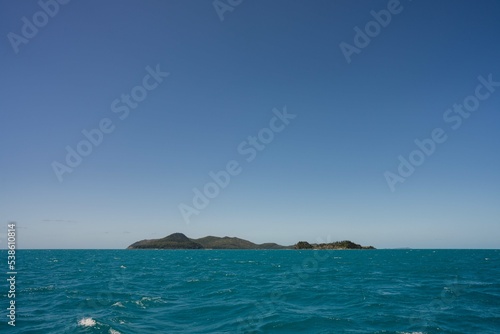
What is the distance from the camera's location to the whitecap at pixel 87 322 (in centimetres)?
1980

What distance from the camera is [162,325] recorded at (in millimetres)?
20719

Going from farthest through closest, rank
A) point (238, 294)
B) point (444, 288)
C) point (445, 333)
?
point (444, 288) < point (238, 294) < point (445, 333)

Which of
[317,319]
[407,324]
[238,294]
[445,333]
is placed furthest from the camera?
[238,294]

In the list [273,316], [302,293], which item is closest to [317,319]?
[273,316]

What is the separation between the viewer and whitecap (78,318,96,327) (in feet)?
65.0

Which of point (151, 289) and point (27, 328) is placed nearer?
point (27, 328)

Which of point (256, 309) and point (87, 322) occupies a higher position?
point (87, 322)

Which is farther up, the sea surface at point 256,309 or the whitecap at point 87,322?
the whitecap at point 87,322

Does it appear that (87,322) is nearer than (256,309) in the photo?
Yes

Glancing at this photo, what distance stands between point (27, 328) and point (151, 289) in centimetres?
1737

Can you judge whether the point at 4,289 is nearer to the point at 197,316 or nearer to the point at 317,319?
the point at 197,316

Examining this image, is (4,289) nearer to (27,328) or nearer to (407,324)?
(27,328)

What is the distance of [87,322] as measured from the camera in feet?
66.9

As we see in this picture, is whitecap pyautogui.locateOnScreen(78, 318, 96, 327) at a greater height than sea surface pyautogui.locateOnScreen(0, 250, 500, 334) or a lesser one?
greater
